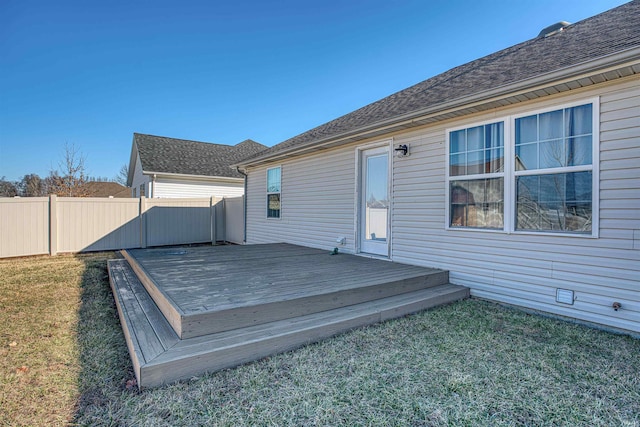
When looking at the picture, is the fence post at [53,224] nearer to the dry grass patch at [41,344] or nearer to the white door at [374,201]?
the dry grass patch at [41,344]

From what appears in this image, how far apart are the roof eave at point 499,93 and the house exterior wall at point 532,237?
0.88ft

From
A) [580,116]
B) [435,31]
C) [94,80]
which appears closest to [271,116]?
[94,80]

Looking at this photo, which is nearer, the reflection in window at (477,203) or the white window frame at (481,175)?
the white window frame at (481,175)

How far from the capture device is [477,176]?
4.16 meters

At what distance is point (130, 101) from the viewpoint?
13.0m

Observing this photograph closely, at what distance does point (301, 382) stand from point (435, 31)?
30.6 feet

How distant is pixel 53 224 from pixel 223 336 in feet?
28.6

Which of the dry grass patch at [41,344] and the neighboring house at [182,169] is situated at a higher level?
the neighboring house at [182,169]

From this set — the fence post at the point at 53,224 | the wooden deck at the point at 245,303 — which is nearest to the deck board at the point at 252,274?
the wooden deck at the point at 245,303

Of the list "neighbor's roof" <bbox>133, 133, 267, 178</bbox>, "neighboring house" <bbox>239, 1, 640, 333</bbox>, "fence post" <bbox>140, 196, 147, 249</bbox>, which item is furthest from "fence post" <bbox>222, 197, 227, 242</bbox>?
"neighboring house" <bbox>239, 1, 640, 333</bbox>

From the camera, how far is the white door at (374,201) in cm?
561

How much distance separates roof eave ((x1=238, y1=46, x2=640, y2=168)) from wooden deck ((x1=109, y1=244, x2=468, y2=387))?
225 cm

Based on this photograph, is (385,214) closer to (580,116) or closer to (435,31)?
(580,116)

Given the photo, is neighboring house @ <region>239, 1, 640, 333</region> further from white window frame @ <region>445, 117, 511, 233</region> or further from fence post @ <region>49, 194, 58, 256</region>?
fence post @ <region>49, 194, 58, 256</region>
